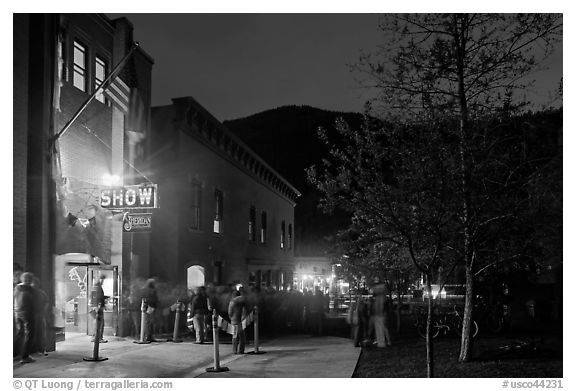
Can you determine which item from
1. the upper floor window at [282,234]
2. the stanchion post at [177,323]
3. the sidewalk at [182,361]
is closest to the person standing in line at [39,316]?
the sidewalk at [182,361]

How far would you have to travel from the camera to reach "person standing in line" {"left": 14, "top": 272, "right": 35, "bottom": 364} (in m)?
12.1

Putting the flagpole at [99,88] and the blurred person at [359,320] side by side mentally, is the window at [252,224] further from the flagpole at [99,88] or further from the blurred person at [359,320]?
the flagpole at [99,88]

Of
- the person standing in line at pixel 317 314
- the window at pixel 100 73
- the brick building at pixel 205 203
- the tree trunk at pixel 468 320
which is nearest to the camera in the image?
the tree trunk at pixel 468 320

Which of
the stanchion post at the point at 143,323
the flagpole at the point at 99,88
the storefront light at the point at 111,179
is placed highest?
the flagpole at the point at 99,88

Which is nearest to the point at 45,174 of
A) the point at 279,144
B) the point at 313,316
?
the point at 313,316

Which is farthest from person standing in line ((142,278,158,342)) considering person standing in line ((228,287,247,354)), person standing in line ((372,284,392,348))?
person standing in line ((372,284,392,348))

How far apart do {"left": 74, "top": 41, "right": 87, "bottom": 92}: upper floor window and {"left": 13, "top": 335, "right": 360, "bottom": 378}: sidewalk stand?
6317 mm

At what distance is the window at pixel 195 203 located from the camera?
21766 millimetres

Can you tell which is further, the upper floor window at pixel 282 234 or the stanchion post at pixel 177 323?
the upper floor window at pixel 282 234

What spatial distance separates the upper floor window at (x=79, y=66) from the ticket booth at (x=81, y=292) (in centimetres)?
432

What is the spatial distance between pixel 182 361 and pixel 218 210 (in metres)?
11.6

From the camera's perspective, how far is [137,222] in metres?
16.8

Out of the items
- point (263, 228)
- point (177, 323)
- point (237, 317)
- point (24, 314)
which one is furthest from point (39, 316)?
point (263, 228)

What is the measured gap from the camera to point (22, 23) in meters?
13.0
